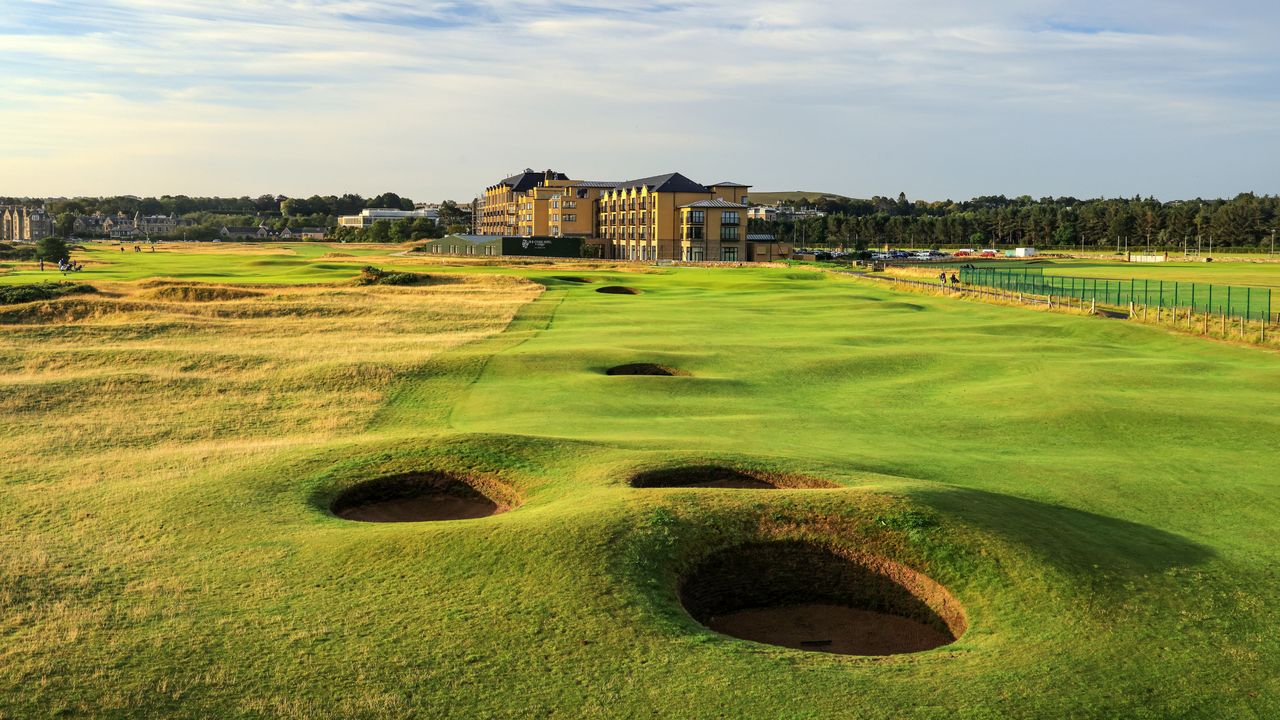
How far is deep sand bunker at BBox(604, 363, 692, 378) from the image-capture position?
37.0 m

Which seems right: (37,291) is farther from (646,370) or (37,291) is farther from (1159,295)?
(1159,295)

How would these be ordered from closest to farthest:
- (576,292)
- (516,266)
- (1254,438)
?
(1254,438), (576,292), (516,266)

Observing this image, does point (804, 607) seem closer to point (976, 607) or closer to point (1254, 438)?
point (976, 607)

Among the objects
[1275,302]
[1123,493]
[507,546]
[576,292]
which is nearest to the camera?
[507,546]

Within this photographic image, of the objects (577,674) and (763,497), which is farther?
(763,497)

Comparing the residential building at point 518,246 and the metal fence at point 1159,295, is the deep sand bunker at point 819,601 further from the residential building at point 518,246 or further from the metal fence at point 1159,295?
the residential building at point 518,246

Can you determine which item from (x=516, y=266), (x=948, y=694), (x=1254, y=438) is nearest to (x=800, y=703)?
(x=948, y=694)

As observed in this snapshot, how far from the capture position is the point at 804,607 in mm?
16234

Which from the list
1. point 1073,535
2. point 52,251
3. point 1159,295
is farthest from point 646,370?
point 52,251

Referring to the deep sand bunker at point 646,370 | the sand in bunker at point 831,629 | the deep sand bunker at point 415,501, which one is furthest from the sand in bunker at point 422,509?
the deep sand bunker at point 646,370

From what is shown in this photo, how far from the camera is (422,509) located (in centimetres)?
2041

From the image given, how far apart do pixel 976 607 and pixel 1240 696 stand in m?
3.56

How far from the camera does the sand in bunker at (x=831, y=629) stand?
14734mm

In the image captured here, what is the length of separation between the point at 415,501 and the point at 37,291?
49216 millimetres
